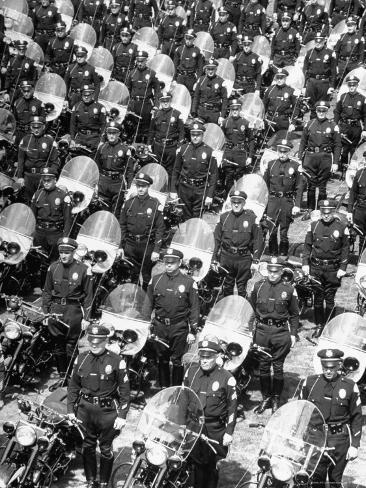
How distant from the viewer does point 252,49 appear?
2255 centimetres

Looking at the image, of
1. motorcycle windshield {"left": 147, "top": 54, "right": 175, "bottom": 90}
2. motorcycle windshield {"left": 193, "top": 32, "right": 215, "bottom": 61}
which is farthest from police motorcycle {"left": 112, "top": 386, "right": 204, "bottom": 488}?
motorcycle windshield {"left": 193, "top": 32, "right": 215, "bottom": 61}

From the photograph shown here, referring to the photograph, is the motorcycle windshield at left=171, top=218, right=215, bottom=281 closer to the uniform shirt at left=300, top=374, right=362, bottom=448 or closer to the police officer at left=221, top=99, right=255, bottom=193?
the police officer at left=221, top=99, right=255, bottom=193

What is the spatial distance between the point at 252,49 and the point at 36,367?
9854 millimetres

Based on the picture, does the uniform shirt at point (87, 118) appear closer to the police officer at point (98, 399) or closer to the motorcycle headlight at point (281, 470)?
the police officer at point (98, 399)

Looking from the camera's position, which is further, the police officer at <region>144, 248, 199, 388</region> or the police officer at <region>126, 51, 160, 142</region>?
the police officer at <region>126, 51, 160, 142</region>

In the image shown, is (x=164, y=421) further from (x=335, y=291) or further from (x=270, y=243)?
(x=270, y=243)

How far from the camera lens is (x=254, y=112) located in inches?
778

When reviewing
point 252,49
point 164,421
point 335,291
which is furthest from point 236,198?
point 252,49

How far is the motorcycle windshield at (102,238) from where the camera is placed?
620 inches

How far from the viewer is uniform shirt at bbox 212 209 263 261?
608 inches

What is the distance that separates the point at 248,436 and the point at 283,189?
4.62 meters

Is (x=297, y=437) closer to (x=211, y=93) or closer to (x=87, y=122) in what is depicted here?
(x=87, y=122)

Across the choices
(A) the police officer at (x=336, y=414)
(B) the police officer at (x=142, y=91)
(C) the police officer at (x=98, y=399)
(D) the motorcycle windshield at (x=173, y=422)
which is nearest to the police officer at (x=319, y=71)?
(B) the police officer at (x=142, y=91)

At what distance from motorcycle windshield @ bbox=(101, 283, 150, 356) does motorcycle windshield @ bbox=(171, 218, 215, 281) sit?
1.44m
